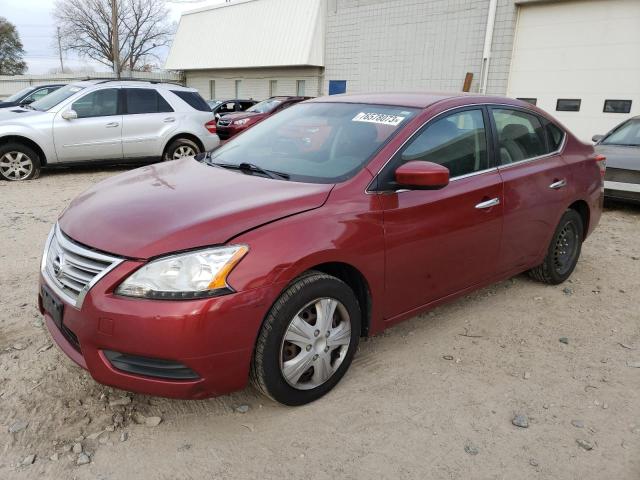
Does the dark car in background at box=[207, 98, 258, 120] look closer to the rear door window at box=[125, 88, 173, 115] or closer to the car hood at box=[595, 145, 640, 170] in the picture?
the rear door window at box=[125, 88, 173, 115]

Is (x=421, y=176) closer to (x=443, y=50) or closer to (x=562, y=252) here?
(x=562, y=252)

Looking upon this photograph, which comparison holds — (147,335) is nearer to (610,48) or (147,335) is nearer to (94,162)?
(94,162)

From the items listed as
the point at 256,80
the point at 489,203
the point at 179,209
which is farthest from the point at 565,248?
the point at 256,80

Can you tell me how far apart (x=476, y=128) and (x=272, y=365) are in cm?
221

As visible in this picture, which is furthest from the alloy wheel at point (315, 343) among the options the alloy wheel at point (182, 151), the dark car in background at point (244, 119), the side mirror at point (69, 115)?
the dark car in background at point (244, 119)

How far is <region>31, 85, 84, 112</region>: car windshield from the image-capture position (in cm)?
881

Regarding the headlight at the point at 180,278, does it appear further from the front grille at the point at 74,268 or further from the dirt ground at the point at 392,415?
the dirt ground at the point at 392,415

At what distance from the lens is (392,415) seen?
9.08 ft

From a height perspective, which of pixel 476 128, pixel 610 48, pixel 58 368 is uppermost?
pixel 610 48

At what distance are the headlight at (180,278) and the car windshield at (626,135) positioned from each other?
774cm

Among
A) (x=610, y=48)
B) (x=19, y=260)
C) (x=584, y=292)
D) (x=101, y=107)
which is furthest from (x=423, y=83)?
(x=19, y=260)

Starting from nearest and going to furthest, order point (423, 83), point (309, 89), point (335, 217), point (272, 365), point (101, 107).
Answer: point (272, 365) < point (335, 217) < point (101, 107) < point (423, 83) < point (309, 89)

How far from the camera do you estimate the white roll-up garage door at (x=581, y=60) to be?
11836mm

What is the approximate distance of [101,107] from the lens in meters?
8.94
